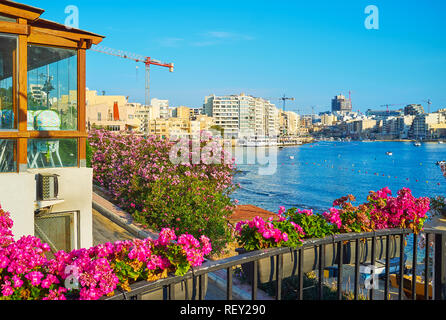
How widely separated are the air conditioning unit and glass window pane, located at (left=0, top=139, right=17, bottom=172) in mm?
446

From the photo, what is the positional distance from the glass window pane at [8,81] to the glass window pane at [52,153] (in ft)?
1.82

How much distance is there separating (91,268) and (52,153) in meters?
5.71

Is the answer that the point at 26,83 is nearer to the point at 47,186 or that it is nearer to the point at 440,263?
the point at 47,186

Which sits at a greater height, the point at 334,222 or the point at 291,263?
the point at 334,222

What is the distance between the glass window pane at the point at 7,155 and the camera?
6746mm

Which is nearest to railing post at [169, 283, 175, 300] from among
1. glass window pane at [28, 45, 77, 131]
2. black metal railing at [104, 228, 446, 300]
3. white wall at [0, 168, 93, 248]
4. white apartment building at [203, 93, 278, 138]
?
black metal railing at [104, 228, 446, 300]

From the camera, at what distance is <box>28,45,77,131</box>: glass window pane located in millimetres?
7246

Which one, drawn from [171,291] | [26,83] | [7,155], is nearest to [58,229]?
[7,155]

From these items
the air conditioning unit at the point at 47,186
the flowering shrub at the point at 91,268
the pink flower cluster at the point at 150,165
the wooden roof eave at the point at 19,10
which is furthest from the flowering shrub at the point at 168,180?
the flowering shrub at the point at 91,268

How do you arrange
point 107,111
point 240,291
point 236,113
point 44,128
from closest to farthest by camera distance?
point 240,291 < point 44,128 < point 107,111 < point 236,113

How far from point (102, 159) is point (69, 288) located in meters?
15.1

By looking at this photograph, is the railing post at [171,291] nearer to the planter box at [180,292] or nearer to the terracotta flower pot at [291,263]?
the planter box at [180,292]

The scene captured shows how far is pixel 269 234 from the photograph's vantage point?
2.96 metres
